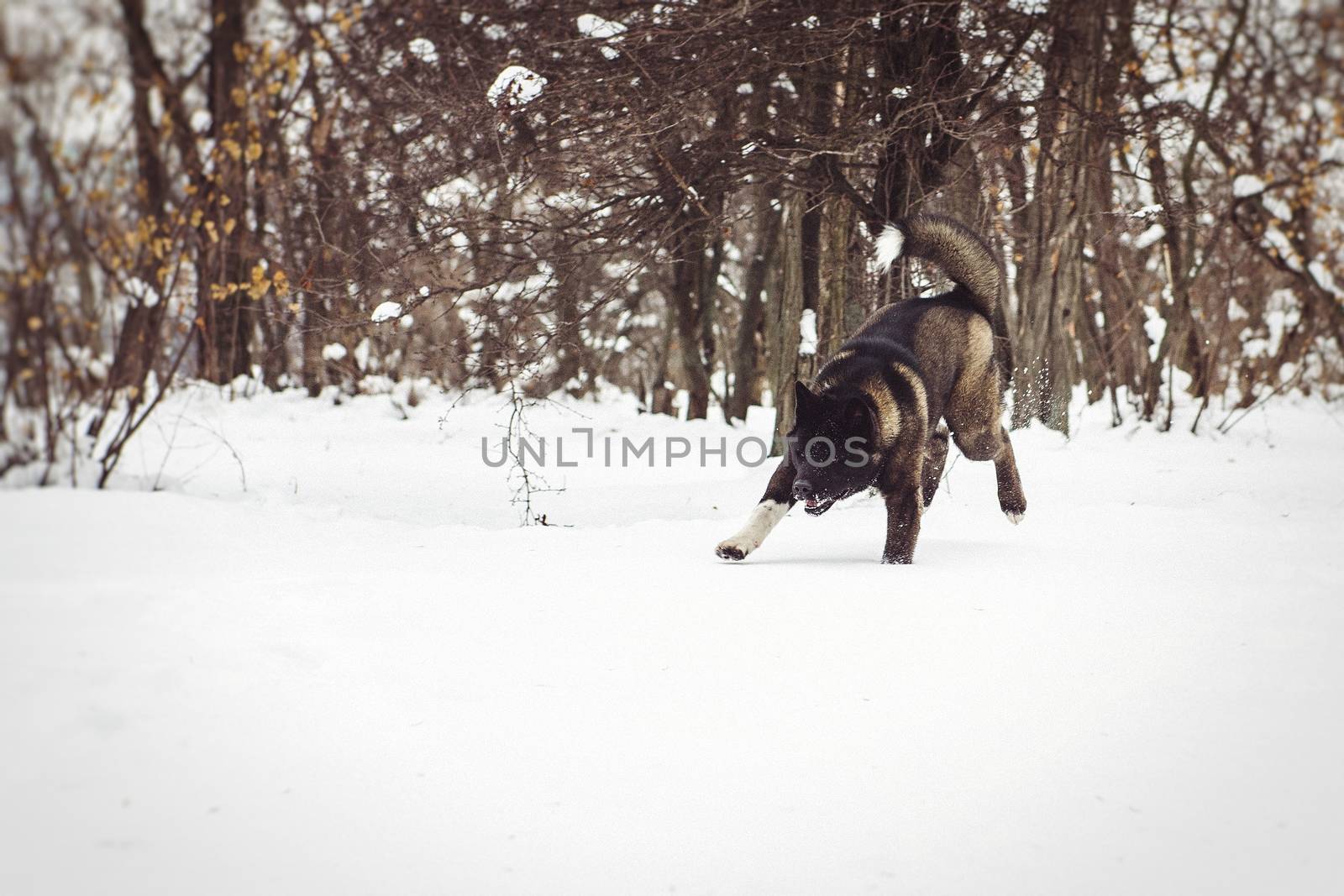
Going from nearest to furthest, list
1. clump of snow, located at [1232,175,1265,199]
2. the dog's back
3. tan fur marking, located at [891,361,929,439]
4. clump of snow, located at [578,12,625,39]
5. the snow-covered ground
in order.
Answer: the snow-covered ground < tan fur marking, located at [891,361,929,439] < the dog's back < clump of snow, located at [578,12,625,39] < clump of snow, located at [1232,175,1265,199]

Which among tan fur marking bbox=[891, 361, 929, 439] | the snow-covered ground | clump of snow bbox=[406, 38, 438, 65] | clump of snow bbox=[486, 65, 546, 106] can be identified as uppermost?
clump of snow bbox=[406, 38, 438, 65]

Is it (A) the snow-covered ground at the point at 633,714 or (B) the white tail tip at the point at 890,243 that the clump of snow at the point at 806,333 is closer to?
(B) the white tail tip at the point at 890,243

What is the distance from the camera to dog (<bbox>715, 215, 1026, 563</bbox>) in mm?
Result: 4582

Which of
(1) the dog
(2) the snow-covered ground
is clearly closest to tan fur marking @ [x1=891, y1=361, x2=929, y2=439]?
(1) the dog

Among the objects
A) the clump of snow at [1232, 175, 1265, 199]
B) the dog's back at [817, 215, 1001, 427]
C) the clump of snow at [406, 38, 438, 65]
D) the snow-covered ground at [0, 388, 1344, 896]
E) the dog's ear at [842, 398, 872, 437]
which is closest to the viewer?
the snow-covered ground at [0, 388, 1344, 896]

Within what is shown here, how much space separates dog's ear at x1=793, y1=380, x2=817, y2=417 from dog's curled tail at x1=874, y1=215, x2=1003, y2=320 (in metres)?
1.07

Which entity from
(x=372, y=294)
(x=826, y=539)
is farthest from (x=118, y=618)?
(x=372, y=294)

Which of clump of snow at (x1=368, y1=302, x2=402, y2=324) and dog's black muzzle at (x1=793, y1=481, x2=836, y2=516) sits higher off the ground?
clump of snow at (x1=368, y1=302, x2=402, y2=324)

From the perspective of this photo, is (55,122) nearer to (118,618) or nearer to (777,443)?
(118,618)

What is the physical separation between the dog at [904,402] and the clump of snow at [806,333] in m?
2.08

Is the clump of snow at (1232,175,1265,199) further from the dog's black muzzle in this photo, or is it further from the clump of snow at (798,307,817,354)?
the dog's black muzzle

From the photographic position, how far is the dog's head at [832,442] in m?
4.57

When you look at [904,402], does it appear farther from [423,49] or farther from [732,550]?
[423,49]

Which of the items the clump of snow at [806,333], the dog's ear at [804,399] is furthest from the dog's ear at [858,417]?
the clump of snow at [806,333]
